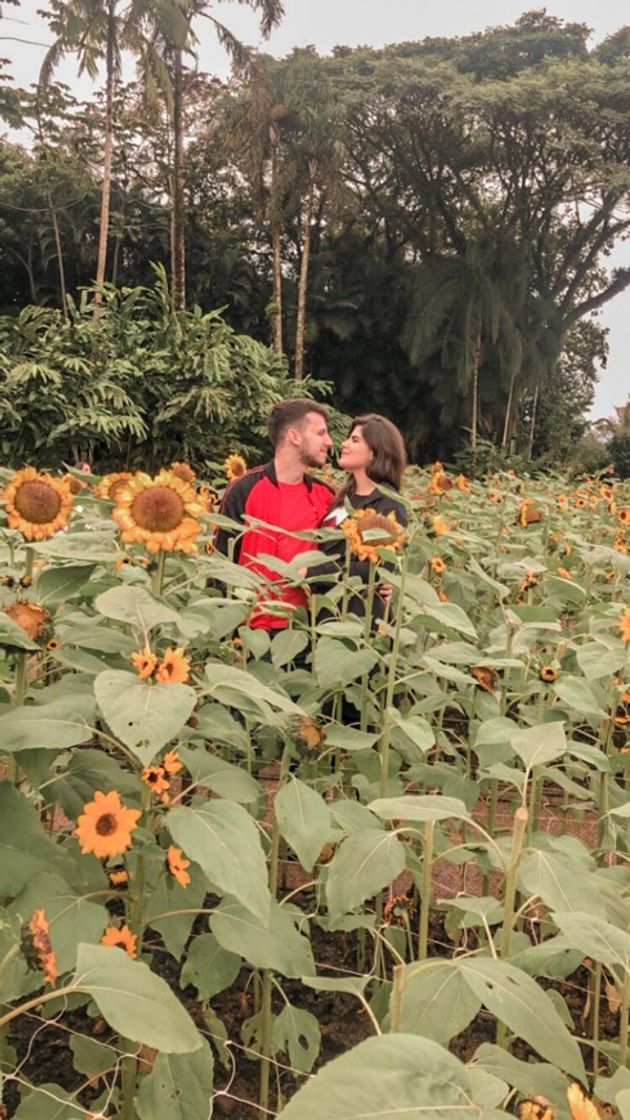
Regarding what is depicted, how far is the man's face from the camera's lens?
7.10 feet

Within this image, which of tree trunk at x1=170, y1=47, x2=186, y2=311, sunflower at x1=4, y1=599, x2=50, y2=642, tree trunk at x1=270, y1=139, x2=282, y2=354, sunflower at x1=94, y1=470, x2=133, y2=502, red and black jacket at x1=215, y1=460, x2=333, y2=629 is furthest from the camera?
tree trunk at x1=270, y1=139, x2=282, y2=354

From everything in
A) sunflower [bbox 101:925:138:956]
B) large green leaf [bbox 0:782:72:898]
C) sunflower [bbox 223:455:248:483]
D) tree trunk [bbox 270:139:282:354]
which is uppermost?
tree trunk [bbox 270:139:282:354]

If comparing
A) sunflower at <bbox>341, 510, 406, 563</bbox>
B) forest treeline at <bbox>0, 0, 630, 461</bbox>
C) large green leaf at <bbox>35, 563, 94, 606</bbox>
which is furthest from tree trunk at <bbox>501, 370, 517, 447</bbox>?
large green leaf at <bbox>35, 563, 94, 606</bbox>

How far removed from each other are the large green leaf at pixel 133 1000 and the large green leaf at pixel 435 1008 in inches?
5.8

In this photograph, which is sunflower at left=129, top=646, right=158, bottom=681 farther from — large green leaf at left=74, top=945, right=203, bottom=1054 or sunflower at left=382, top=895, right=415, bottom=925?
sunflower at left=382, top=895, right=415, bottom=925

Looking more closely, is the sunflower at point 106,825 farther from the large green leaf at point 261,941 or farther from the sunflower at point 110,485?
the sunflower at point 110,485

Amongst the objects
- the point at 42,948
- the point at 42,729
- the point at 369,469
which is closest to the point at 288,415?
the point at 369,469

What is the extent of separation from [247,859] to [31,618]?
36cm

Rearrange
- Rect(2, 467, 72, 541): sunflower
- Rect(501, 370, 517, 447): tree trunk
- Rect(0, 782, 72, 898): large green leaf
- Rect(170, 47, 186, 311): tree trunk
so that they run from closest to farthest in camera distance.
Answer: Rect(0, 782, 72, 898): large green leaf
Rect(2, 467, 72, 541): sunflower
Rect(170, 47, 186, 311): tree trunk
Rect(501, 370, 517, 447): tree trunk

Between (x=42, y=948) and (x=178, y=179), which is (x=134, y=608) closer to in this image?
(x=42, y=948)

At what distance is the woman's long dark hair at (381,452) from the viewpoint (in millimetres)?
2229

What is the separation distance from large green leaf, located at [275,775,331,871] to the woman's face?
140 cm

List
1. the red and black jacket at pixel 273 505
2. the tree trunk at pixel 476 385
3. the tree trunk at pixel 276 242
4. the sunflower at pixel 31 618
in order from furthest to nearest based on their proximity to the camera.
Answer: the tree trunk at pixel 476 385, the tree trunk at pixel 276 242, the red and black jacket at pixel 273 505, the sunflower at pixel 31 618

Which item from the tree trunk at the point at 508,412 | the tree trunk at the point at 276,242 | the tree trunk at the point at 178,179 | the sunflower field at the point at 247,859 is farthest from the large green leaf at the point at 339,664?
the tree trunk at the point at 508,412
